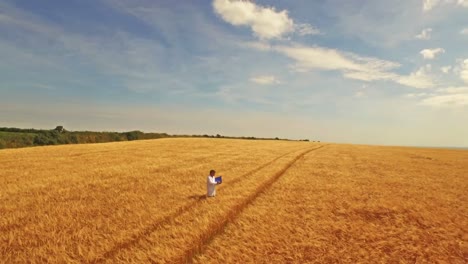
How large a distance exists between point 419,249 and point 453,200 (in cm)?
719

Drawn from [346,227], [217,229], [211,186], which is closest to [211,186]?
[211,186]

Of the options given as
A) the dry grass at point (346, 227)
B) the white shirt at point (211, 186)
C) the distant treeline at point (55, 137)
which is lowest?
the dry grass at point (346, 227)

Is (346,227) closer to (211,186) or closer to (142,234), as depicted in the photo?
(211,186)

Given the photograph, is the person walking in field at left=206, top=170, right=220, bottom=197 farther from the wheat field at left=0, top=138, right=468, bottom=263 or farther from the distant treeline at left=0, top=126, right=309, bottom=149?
the distant treeline at left=0, top=126, right=309, bottom=149

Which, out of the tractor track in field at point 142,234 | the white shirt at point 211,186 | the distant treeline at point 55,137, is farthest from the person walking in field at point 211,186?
the distant treeline at point 55,137

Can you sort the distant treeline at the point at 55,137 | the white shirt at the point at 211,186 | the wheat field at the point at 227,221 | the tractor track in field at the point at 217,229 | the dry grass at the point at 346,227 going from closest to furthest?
the tractor track in field at the point at 217,229
the wheat field at the point at 227,221
the dry grass at the point at 346,227
the white shirt at the point at 211,186
the distant treeline at the point at 55,137

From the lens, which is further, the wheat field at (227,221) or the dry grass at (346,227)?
the dry grass at (346,227)

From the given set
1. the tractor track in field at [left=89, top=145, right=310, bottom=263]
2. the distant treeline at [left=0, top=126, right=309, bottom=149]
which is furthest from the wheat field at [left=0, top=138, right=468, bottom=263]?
the distant treeline at [left=0, top=126, right=309, bottom=149]

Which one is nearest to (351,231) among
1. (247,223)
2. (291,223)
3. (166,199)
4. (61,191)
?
(291,223)

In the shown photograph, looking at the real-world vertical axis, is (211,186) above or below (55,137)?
below

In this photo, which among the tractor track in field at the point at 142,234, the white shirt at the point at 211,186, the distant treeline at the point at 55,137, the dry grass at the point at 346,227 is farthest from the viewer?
the distant treeline at the point at 55,137

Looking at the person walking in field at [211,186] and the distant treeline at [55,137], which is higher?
the distant treeline at [55,137]

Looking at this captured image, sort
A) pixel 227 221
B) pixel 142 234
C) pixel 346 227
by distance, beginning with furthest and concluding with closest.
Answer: pixel 227 221, pixel 346 227, pixel 142 234

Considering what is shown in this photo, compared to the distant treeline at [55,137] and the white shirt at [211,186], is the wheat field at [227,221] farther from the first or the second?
the distant treeline at [55,137]
